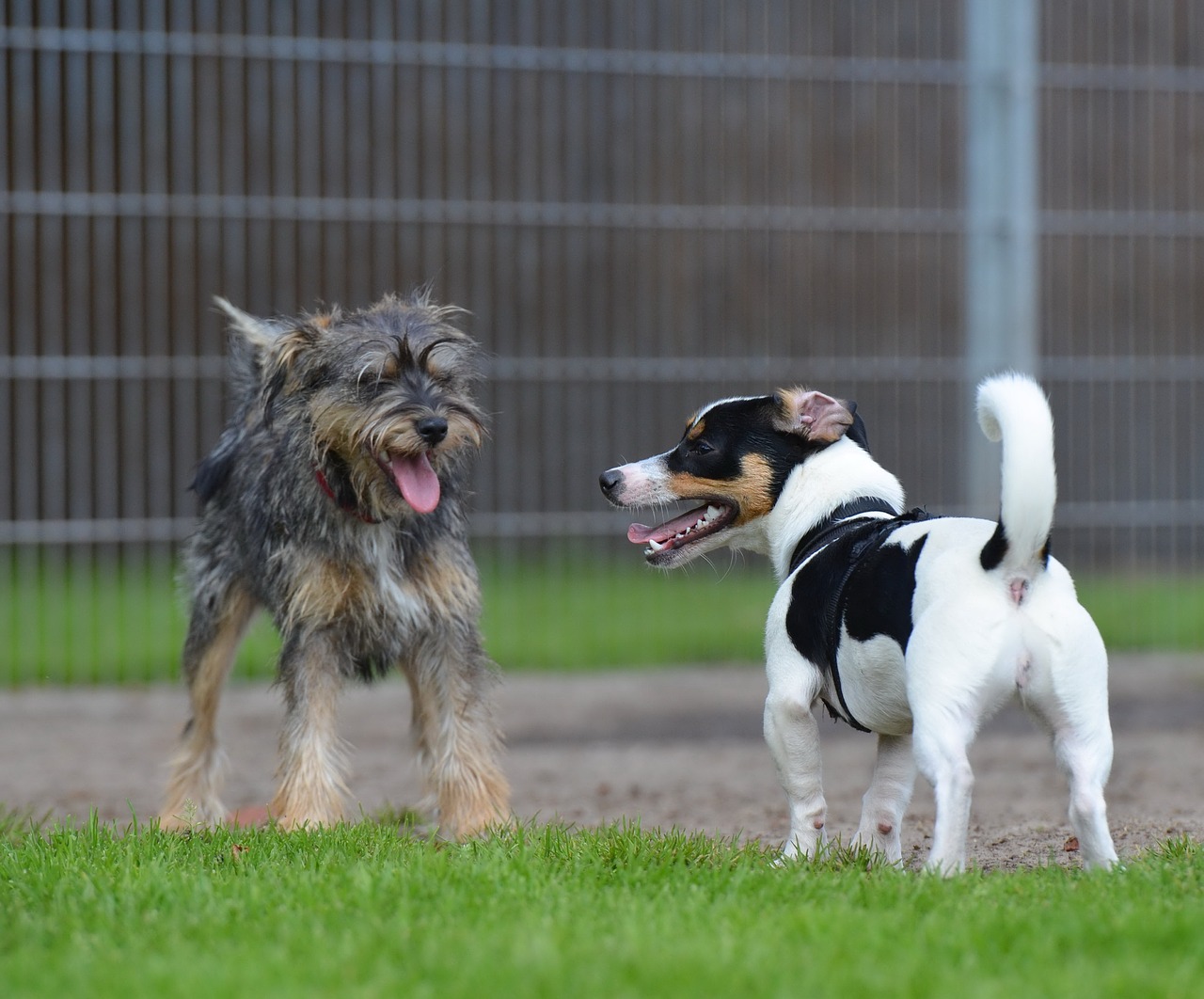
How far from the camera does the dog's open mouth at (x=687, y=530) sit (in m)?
5.13

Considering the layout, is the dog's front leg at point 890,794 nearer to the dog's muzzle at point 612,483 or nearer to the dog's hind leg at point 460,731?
the dog's muzzle at point 612,483

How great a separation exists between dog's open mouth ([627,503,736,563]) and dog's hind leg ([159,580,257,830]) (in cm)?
176

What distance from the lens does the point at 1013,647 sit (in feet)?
13.3

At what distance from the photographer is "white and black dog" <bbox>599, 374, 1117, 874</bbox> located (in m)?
4.04

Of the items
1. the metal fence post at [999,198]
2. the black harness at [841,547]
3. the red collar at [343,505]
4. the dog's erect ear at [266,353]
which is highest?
the metal fence post at [999,198]

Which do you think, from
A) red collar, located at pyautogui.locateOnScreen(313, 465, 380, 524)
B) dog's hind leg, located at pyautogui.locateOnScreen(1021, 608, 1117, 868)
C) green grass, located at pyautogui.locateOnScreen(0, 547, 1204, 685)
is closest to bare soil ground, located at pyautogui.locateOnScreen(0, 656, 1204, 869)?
green grass, located at pyautogui.locateOnScreen(0, 547, 1204, 685)

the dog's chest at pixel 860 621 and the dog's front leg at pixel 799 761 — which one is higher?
the dog's chest at pixel 860 621

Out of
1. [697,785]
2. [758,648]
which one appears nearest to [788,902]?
[697,785]

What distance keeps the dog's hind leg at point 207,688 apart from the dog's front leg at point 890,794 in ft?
8.13

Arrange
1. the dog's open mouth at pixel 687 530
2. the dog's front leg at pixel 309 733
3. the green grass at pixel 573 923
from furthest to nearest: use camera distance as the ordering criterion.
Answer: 1. the dog's front leg at pixel 309 733
2. the dog's open mouth at pixel 687 530
3. the green grass at pixel 573 923

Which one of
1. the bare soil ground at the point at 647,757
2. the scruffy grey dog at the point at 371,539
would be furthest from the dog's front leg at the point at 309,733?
the bare soil ground at the point at 647,757

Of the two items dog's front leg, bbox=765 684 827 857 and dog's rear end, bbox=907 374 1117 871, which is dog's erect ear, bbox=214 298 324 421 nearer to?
dog's front leg, bbox=765 684 827 857

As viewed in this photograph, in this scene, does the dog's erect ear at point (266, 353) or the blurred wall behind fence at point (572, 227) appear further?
the blurred wall behind fence at point (572, 227)

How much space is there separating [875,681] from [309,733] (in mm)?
1952
